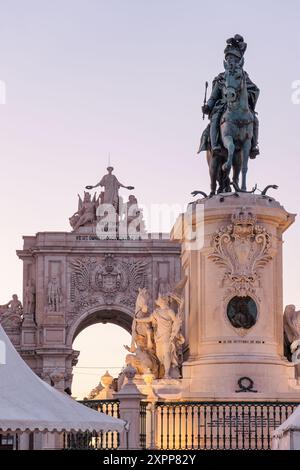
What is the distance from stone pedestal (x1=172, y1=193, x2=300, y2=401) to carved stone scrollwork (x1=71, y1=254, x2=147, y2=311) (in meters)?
70.6

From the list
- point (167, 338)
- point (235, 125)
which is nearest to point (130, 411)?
point (167, 338)

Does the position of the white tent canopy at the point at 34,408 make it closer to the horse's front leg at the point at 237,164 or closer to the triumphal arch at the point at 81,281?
the horse's front leg at the point at 237,164

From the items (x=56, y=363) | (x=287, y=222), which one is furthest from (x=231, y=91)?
(x=56, y=363)

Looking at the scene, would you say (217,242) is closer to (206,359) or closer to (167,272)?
(206,359)

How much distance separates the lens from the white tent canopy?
21.7 m

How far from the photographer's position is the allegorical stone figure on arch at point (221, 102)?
32.7m

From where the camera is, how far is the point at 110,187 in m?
107

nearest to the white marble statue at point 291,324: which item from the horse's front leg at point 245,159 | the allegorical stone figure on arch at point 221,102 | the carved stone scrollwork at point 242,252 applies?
the carved stone scrollwork at point 242,252

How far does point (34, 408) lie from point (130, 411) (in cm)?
638

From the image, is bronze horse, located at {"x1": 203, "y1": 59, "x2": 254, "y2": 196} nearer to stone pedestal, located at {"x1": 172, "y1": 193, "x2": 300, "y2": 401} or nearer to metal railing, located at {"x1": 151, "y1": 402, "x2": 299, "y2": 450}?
stone pedestal, located at {"x1": 172, "y1": 193, "x2": 300, "y2": 401}

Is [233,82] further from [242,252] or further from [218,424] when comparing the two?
[218,424]

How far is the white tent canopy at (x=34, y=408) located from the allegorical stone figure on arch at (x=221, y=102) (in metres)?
10.5

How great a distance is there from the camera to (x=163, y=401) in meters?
29.7
